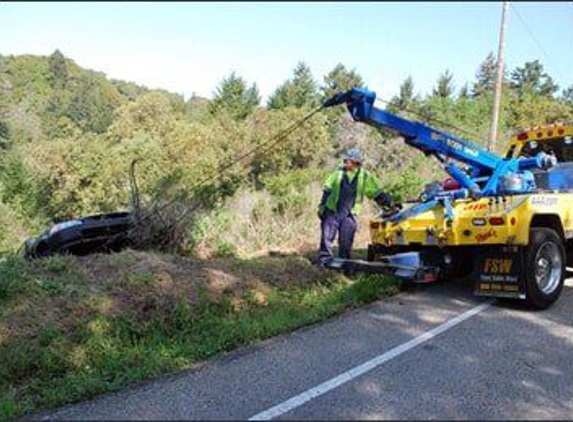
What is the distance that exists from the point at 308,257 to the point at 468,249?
2.75 m

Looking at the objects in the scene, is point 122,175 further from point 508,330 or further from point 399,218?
point 508,330

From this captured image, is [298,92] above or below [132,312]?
above

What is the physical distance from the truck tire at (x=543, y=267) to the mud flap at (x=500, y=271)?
0.28 ft

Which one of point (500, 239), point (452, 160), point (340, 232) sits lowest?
point (340, 232)

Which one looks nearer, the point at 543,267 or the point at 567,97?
the point at 543,267

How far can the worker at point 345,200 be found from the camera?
8.64 meters

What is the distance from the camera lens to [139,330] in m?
6.25

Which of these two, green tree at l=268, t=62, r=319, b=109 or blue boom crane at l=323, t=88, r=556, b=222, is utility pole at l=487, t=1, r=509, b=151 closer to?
blue boom crane at l=323, t=88, r=556, b=222

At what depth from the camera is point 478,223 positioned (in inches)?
280

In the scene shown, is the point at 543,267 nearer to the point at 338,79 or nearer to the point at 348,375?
the point at 348,375

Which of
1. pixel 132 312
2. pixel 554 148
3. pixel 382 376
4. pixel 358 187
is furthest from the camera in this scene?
pixel 554 148

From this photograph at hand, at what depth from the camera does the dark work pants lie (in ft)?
28.7

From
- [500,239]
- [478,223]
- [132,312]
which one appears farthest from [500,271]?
[132,312]

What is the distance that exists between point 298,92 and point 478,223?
5800 cm
